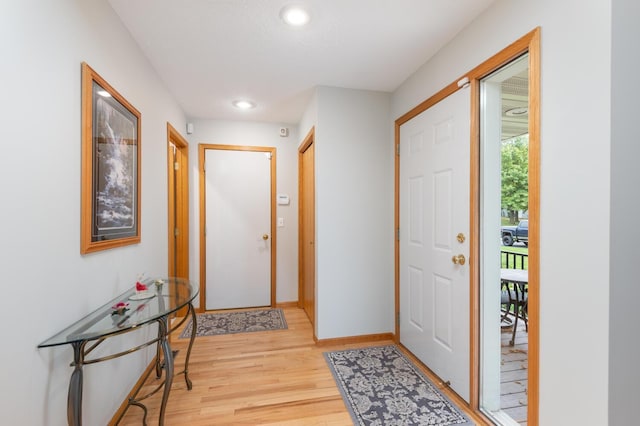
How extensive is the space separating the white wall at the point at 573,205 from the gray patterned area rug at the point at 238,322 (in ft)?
7.87

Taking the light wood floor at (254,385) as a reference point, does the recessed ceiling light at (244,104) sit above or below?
above

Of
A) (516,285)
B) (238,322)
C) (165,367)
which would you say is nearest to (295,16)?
(165,367)

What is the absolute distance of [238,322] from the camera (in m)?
3.17

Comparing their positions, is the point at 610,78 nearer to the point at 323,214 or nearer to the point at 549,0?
the point at 549,0

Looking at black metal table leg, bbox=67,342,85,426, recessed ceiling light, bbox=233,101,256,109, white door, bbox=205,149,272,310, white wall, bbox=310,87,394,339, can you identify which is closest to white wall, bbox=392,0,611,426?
white wall, bbox=310,87,394,339

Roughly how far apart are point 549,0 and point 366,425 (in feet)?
7.64

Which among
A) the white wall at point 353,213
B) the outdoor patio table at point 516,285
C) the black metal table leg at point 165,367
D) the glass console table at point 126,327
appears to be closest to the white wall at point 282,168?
the white wall at point 353,213

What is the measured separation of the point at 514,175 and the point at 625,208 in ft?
2.46

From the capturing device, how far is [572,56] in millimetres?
1151

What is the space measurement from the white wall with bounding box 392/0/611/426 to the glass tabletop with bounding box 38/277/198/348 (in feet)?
5.95

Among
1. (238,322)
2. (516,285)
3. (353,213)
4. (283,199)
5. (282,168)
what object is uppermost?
(282,168)

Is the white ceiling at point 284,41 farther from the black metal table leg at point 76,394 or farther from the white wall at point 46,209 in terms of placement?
the black metal table leg at point 76,394

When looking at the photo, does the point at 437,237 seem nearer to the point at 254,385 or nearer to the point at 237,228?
the point at 254,385

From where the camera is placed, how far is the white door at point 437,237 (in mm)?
1811
